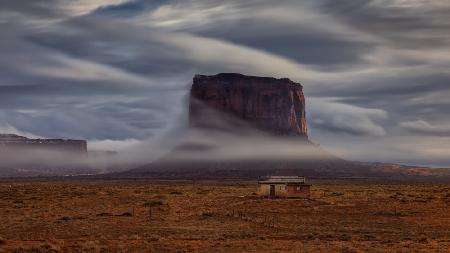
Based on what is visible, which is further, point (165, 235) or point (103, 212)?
point (103, 212)

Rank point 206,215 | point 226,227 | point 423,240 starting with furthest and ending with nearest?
point 206,215 < point 226,227 < point 423,240

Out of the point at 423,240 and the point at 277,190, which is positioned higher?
the point at 277,190

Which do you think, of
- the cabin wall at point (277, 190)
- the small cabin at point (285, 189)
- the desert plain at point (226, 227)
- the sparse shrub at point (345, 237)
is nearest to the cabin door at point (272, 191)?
the small cabin at point (285, 189)

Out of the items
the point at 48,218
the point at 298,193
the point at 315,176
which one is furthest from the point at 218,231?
the point at 315,176

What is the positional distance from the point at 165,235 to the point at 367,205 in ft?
85.4

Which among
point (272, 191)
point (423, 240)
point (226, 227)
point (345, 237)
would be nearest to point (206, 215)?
point (226, 227)

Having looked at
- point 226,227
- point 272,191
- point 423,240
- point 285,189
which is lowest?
point 423,240

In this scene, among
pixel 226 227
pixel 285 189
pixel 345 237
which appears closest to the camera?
pixel 345 237

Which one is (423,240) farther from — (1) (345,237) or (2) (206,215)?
(2) (206,215)

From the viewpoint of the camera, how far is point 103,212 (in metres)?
44.0

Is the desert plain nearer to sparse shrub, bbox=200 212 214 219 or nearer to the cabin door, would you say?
sparse shrub, bbox=200 212 214 219

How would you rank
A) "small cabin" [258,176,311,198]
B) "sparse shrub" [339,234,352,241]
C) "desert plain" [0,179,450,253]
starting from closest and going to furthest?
"desert plain" [0,179,450,253] → "sparse shrub" [339,234,352,241] → "small cabin" [258,176,311,198]

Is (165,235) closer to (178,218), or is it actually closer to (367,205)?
(178,218)

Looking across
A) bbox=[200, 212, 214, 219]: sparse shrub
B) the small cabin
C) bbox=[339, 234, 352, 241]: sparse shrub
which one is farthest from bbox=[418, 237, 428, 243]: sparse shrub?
the small cabin
